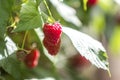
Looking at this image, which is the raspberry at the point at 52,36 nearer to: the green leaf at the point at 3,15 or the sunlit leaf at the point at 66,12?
the green leaf at the point at 3,15

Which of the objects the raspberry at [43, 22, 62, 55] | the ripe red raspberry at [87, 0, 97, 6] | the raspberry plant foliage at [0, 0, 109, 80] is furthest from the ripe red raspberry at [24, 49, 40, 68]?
the ripe red raspberry at [87, 0, 97, 6]

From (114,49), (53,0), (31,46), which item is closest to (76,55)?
(114,49)

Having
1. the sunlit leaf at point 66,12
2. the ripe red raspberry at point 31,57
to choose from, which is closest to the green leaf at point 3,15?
the ripe red raspberry at point 31,57

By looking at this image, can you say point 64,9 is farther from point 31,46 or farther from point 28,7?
point 28,7

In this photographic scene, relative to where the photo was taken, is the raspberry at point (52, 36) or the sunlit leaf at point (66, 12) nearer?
the raspberry at point (52, 36)

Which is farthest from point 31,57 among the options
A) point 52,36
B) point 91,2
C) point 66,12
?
point 91,2

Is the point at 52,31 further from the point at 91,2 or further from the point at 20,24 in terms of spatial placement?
the point at 91,2

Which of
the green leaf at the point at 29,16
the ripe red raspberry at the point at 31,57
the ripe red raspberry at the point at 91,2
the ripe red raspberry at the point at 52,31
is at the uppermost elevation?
the green leaf at the point at 29,16
